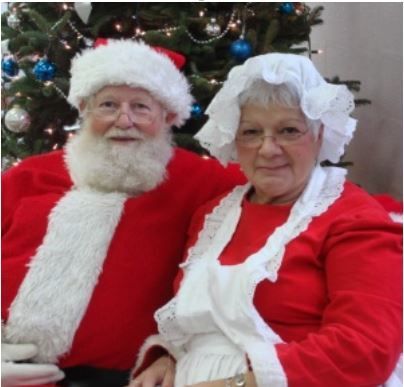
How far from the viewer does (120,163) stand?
162 cm

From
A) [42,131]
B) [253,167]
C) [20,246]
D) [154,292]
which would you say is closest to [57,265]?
[20,246]

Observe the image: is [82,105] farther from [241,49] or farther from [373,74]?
[373,74]

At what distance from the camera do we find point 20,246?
5.17 feet

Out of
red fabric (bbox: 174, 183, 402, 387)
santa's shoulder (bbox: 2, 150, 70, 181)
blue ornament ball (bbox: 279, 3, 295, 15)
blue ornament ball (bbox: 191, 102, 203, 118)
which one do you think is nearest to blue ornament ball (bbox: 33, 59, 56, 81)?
santa's shoulder (bbox: 2, 150, 70, 181)

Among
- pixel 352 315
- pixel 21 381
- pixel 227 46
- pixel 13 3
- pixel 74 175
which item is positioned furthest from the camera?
pixel 13 3

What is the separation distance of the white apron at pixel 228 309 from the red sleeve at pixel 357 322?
65mm

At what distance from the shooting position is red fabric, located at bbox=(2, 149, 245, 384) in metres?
1.46

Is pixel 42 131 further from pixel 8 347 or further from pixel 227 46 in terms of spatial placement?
pixel 8 347

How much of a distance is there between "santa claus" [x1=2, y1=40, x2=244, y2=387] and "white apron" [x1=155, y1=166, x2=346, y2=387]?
0.21 metres

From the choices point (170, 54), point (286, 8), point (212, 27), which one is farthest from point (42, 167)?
point (286, 8)

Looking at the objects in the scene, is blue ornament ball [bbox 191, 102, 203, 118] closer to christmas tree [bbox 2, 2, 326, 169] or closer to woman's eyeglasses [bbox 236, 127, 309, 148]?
christmas tree [bbox 2, 2, 326, 169]

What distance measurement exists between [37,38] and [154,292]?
1193 mm

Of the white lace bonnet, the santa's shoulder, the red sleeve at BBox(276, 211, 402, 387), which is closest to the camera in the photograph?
the red sleeve at BBox(276, 211, 402, 387)

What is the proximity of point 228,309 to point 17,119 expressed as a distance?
55.7 inches
